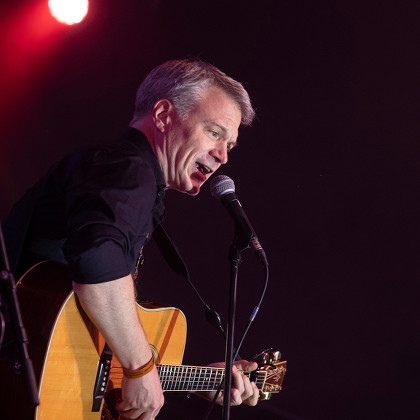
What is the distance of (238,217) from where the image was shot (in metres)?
2.14

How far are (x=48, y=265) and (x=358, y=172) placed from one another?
7.35 feet

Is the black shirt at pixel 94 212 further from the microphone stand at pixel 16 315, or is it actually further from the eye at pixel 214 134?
the eye at pixel 214 134

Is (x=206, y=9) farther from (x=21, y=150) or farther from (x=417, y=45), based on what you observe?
(x=21, y=150)

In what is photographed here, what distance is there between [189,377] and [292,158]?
1.85 meters

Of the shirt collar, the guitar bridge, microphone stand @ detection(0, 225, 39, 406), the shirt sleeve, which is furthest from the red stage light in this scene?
microphone stand @ detection(0, 225, 39, 406)

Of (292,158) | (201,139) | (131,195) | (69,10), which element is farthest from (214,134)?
(69,10)

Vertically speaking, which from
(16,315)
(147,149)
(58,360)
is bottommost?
(58,360)

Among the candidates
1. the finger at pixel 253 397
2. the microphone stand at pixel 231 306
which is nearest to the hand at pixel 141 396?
the microphone stand at pixel 231 306

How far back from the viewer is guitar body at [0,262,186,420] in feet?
5.56

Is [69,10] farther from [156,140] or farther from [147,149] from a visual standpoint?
[147,149]

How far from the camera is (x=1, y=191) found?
4.27 meters

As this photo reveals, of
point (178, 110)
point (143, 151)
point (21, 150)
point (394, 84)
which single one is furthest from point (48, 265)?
point (21, 150)

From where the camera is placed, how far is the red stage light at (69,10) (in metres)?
4.21

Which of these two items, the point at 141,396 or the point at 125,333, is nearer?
the point at 125,333
